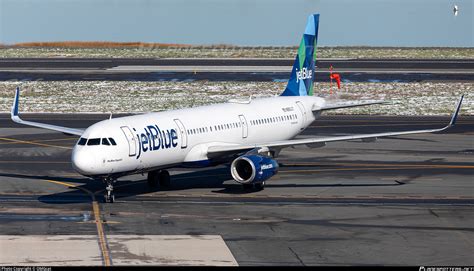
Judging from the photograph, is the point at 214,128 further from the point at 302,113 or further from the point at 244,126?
the point at 302,113

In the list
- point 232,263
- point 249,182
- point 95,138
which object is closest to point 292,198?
point 249,182

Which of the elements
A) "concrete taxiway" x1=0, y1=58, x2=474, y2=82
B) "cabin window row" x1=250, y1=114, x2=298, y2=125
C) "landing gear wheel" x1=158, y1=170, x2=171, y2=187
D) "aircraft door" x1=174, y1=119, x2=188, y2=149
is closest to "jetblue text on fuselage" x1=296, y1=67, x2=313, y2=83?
"cabin window row" x1=250, y1=114, x2=298, y2=125

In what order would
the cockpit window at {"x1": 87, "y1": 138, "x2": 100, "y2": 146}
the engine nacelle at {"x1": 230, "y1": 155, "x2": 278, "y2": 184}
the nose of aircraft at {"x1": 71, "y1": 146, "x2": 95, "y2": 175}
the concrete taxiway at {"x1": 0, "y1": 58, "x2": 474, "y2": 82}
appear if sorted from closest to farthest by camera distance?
the nose of aircraft at {"x1": 71, "y1": 146, "x2": 95, "y2": 175} → the cockpit window at {"x1": 87, "y1": 138, "x2": 100, "y2": 146} → the engine nacelle at {"x1": 230, "y1": 155, "x2": 278, "y2": 184} → the concrete taxiway at {"x1": 0, "y1": 58, "x2": 474, "y2": 82}

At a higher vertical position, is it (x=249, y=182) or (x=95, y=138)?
(x=95, y=138)

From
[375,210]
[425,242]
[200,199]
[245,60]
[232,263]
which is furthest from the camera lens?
[245,60]

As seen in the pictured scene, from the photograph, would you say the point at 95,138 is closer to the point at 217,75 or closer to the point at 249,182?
the point at 249,182

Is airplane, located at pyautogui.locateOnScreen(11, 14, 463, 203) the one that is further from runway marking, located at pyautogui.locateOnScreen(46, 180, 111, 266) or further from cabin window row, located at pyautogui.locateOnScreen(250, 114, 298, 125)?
runway marking, located at pyautogui.locateOnScreen(46, 180, 111, 266)

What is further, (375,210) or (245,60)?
(245,60)

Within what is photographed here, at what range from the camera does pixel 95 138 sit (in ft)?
142

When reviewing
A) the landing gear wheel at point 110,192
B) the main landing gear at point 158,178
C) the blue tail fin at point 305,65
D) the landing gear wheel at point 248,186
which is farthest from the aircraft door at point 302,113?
the landing gear wheel at point 110,192

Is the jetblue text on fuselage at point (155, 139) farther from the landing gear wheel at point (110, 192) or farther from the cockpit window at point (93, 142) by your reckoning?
the cockpit window at point (93, 142)

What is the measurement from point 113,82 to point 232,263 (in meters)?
73.2

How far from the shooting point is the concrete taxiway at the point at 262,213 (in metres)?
33.9

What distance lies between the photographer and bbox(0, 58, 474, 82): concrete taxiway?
109 meters
